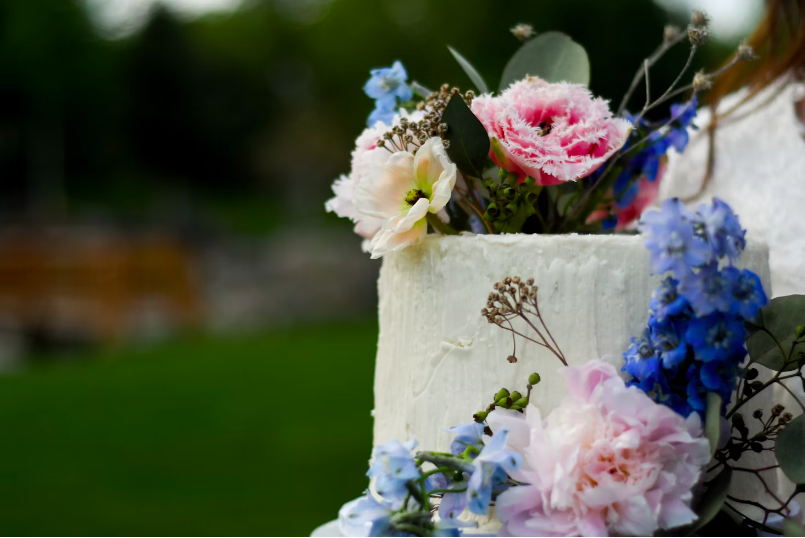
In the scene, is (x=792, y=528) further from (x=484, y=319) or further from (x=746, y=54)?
(x=746, y=54)

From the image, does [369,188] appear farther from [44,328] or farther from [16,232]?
[16,232]

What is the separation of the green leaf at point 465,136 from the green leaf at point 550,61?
7.4 inches

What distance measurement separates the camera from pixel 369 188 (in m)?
0.99

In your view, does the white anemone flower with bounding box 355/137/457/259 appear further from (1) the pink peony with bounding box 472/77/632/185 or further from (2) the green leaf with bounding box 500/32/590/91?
(2) the green leaf with bounding box 500/32/590/91

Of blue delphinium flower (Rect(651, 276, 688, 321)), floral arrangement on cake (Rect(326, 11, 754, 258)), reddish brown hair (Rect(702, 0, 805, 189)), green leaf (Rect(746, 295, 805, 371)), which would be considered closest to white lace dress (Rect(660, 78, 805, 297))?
reddish brown hair (Rect(702, 0, 805, 189))

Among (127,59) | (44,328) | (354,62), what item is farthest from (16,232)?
(354,62)

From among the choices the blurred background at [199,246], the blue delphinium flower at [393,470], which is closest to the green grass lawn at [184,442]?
the blurred background at [199,246]

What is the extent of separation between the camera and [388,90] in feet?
3.89

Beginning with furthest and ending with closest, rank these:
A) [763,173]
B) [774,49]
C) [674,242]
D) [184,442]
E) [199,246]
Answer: [199,246] → [184,442] → [774,49] → [763,173] → [674,242]

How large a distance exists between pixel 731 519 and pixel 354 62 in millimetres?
19716

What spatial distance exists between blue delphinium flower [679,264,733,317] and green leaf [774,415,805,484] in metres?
0.20

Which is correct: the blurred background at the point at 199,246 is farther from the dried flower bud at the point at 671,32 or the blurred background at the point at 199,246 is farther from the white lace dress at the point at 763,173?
the dried flower bud at the point at 671,32

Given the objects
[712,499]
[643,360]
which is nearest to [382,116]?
[643,360]

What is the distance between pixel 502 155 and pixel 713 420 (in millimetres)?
388
